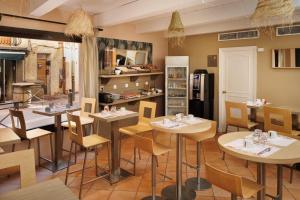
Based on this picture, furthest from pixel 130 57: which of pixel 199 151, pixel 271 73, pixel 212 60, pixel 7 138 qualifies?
pixel 7 138

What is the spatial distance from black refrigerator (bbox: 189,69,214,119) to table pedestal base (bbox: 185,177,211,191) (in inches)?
110

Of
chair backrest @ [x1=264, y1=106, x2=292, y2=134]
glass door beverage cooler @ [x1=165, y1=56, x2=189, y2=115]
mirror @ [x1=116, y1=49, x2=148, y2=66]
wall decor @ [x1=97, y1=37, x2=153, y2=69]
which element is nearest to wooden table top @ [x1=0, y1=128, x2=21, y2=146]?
wall decor @ [x1=97, y1=37, x2=153, y2=69]

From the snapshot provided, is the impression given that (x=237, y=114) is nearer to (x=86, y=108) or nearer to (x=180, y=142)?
(x=180, y=142)

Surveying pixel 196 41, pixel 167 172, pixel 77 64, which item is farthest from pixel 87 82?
pixel 196 41

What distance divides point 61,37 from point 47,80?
96cm

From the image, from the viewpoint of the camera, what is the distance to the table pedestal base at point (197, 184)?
10.7 ft

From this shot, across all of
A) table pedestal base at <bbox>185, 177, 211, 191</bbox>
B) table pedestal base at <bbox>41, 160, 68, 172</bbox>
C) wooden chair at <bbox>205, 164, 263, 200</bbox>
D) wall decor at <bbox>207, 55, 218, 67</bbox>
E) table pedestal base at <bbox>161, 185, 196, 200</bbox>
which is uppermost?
wall decor at <bbox>207, 55, 218, 67</bbox>

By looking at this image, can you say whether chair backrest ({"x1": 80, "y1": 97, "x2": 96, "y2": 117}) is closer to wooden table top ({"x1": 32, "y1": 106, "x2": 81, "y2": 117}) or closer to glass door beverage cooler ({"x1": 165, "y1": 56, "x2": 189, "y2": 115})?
wooden table top ({"x1": 32, "y1": 106, "x2": 81, "y2": 117})

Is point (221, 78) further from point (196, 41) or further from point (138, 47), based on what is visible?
point (138, 47)

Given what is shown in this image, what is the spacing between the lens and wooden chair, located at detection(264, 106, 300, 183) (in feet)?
12.0

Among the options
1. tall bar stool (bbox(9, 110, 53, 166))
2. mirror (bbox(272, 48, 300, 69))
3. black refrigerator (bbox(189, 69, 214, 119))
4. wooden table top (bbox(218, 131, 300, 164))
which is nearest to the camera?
wooden table top (bbox(218, 131, 300, 164))

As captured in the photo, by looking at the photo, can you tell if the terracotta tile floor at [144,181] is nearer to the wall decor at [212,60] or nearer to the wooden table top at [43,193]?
the wooden table top at [43,193]

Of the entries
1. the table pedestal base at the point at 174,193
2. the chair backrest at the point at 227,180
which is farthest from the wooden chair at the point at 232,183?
the table pedestal base at the point at 174,193

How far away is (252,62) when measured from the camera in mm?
5562
